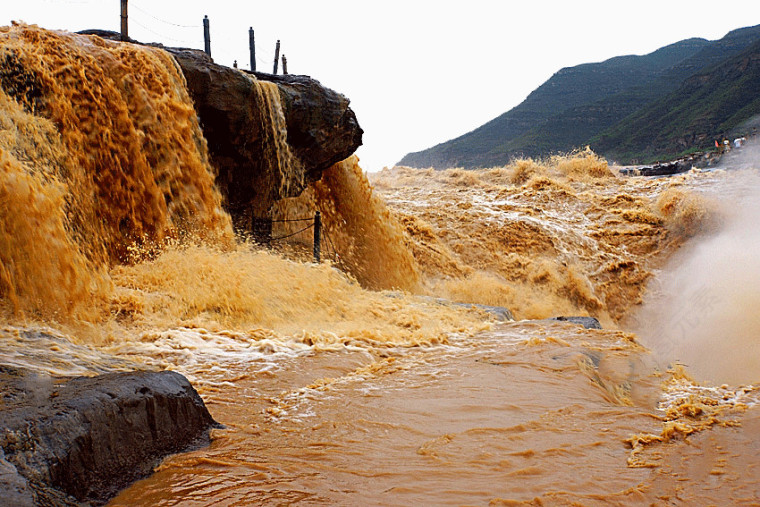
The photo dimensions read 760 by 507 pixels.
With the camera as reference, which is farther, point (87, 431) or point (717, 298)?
point (717, 298)

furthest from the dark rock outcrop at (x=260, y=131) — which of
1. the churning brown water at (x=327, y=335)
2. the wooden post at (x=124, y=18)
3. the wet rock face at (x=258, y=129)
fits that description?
the wooden post at (x=124, y=18)

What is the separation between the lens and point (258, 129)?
8.74 metres

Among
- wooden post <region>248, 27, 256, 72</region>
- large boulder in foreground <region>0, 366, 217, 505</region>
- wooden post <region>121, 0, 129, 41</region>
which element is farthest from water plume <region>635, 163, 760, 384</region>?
wooden post <region>248, 27, 256, 72</region>

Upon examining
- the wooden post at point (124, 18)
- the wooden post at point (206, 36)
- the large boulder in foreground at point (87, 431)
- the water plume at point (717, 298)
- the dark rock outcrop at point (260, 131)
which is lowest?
the water plume at point (717, 298)

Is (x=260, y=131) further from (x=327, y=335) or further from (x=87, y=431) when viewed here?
(x=87, y=431)

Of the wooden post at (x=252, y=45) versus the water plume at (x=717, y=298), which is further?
the wooden post at (x=252, y=45)

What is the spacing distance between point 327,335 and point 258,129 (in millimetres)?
4476

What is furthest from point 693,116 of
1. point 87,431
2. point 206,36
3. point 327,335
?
point 87,431

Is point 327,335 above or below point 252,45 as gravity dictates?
below

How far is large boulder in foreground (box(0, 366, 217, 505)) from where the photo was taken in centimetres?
175

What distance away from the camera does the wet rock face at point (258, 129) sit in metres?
8.28

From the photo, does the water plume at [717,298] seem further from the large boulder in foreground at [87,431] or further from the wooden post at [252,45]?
the wooden post at [252,45]

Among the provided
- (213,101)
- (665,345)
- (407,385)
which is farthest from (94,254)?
(665,345)

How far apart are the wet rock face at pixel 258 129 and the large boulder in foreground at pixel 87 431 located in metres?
6.43
